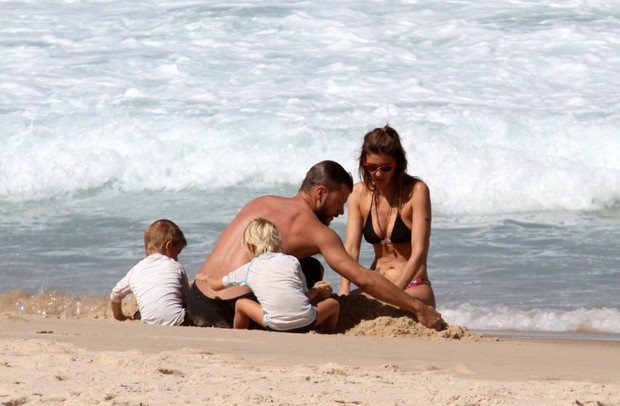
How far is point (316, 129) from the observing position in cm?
1262

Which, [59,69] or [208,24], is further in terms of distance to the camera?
[208,24]

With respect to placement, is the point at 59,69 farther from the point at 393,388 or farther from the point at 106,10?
the point at 393,388

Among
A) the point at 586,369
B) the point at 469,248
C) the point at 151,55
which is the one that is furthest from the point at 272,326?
the point at 151,55

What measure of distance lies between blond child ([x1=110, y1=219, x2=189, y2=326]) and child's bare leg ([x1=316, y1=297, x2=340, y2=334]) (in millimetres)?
703

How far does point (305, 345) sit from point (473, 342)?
960mm

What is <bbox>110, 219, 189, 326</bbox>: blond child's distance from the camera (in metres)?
5.69

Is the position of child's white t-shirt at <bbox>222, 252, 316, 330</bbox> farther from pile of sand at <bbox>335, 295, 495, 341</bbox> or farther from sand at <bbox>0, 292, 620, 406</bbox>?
pile of sand at <bbox>335, 295, 495, 341</bbox>

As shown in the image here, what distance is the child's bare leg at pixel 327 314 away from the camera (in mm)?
5430

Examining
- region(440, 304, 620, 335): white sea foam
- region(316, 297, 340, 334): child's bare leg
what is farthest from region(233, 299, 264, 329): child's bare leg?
region(440, 304, 620, 335): white sea foam

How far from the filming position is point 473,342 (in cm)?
546

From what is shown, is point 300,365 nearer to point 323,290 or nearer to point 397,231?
point 323,290

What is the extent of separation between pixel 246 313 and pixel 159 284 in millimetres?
550

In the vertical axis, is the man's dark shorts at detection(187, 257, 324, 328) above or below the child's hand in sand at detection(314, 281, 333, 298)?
below

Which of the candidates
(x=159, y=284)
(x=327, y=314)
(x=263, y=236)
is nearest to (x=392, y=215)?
(x=327, y=314)
